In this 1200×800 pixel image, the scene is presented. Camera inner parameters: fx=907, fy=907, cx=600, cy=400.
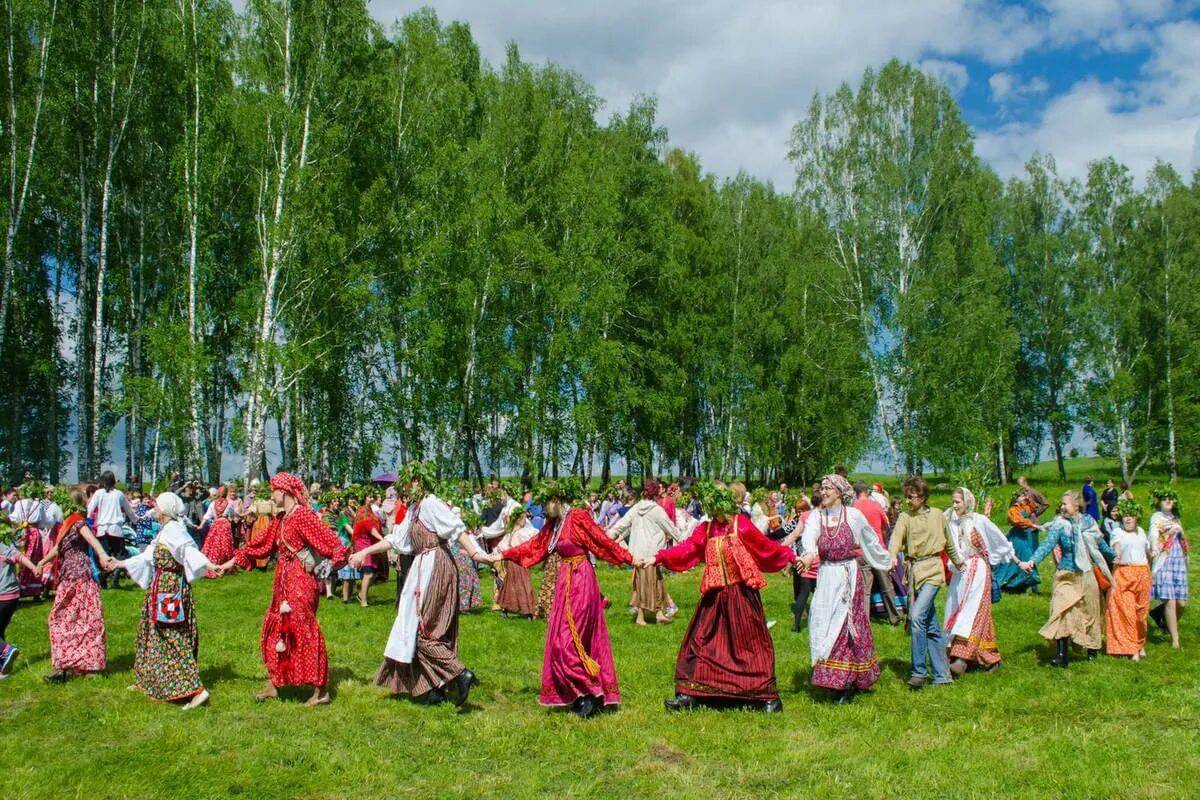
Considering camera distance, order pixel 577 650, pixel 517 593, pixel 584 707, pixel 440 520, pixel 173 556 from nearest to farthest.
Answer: pixel 584 707 → pixel 577 650 → pixel 173 556 → pixel 440 520 → pixel 517 593

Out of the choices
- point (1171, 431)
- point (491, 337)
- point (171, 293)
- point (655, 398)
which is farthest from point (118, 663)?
point (1171, 431)

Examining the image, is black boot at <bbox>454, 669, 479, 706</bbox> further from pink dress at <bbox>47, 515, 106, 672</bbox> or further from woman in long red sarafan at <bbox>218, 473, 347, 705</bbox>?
pink dress at <bbox>47, 515, 106, 672</bbox>

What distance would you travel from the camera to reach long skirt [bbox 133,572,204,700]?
8070 mm

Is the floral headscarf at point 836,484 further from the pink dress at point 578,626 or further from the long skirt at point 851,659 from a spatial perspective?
the pink dress at point 578,626

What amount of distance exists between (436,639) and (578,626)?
128cm

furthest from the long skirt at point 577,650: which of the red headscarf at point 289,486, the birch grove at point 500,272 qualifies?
the birch grove at point 500,272

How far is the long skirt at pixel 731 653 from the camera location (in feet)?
25.8

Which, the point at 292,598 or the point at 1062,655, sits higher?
the point at 292,598

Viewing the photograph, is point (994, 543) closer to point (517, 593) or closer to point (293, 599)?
point (517, 593)

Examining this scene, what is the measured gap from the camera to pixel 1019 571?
14797 mm

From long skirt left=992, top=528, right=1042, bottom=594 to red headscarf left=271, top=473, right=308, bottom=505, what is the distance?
11147mm

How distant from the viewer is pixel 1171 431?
126 feet

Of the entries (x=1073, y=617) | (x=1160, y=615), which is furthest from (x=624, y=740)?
(x=1160, y=615)

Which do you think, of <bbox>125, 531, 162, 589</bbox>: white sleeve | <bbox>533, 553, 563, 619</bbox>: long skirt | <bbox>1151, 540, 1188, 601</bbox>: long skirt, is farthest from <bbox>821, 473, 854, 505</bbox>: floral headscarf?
<bbox>125, 531, 162, 589</bbox>: white sleeve
